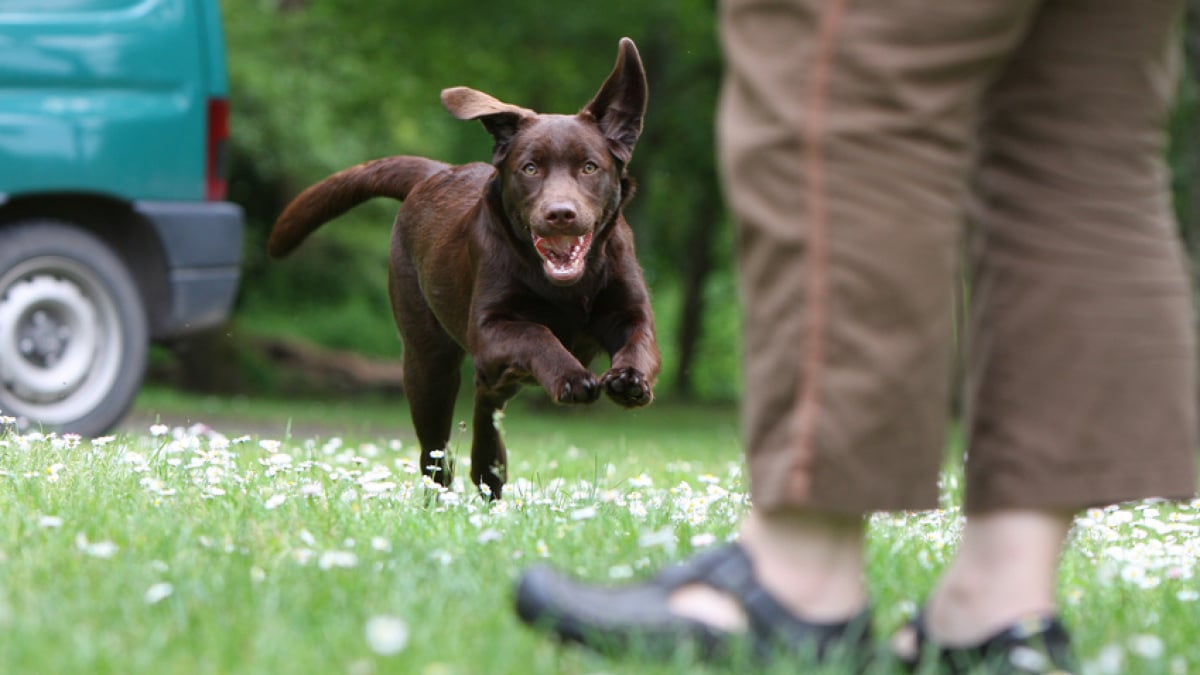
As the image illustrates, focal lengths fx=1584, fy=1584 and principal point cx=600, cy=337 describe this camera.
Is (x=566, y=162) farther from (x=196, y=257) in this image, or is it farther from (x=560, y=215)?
(x=196, y=257)

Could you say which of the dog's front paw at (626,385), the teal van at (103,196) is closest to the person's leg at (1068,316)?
the dog's front paw at (626,385)

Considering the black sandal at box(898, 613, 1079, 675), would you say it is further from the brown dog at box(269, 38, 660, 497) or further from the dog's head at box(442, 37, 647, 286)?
the dog's head at box(442, 37, 647, 286)

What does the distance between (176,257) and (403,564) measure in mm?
4894

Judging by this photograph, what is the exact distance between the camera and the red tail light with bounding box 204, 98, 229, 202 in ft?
23.8

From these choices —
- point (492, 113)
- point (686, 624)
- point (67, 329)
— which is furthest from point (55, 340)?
point (686, 624)

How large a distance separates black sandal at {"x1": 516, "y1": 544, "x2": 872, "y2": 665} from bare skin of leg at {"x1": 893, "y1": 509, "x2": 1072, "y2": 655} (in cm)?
13

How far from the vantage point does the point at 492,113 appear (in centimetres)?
489

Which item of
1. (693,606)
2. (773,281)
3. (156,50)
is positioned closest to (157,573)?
(693,606)

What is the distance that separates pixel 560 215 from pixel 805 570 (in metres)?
2.55

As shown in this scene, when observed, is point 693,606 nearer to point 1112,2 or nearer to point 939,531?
point 1112,2

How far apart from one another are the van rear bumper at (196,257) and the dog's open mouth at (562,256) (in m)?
3.08

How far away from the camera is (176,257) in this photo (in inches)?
284

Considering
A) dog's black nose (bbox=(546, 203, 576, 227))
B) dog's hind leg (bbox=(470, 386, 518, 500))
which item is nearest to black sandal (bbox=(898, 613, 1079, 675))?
dog's black nose (bbox=(546, 203, 576, 227))

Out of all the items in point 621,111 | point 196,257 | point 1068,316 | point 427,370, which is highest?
point 1068,316
